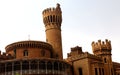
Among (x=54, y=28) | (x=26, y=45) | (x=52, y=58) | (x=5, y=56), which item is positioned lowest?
(x=52, y=58)

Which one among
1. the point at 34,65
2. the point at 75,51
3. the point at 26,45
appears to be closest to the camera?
the point at 34,65

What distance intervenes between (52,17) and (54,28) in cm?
269

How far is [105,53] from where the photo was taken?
57.8 meters

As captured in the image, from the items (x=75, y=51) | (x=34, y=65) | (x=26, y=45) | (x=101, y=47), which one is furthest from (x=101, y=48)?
(x=34, y=65)

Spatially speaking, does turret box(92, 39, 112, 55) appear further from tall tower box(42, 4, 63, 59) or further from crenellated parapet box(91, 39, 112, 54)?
tall tower box(42, 4, 63, 59)

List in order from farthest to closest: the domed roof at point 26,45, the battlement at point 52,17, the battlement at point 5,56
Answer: the battlement at point 52,17
the domed roof at point 26,45
the battlement at point 5,56

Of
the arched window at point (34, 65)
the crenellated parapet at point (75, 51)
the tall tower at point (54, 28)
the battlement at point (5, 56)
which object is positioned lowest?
the arched window at point (34, 65)

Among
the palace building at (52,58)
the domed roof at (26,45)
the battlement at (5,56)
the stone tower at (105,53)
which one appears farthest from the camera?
the stone tower at (105,53)

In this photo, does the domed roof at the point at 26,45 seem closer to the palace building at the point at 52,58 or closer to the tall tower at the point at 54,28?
the palace building at the point at 52,58

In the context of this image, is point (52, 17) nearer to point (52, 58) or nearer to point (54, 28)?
point (54, 28)

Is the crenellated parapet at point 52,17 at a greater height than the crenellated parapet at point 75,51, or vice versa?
the crenellated parapet at point 52,17

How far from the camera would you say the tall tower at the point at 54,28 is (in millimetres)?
59812

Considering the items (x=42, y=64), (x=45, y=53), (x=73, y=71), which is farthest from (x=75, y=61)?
(x=42, y=64)

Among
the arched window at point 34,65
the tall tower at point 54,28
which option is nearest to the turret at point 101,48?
the tall tower at point 54,28
